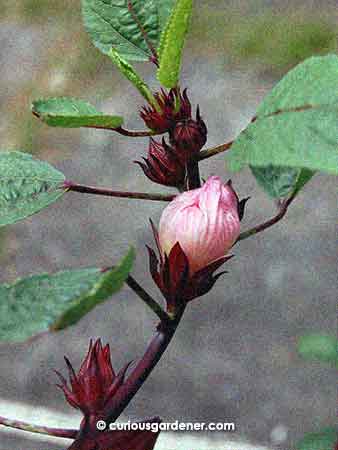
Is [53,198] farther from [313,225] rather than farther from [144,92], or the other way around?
[313,225]

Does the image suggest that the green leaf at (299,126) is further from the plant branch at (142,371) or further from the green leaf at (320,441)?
the green leaf at (320,441)

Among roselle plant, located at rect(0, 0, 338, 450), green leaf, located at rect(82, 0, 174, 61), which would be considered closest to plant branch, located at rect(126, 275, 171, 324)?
roselle plant, located at rect(0, 0, 338, 450)

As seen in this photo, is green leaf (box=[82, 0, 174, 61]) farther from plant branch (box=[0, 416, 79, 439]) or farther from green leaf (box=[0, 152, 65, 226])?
plant branch (box=[0, 416, 79, 439])

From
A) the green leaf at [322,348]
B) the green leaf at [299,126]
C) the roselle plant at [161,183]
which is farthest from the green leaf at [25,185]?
the green leaf at [322,348]

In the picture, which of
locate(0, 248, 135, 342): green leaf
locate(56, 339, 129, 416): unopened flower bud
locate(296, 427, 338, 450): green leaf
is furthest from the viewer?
locate(296, 427, 338, 450): green leaf

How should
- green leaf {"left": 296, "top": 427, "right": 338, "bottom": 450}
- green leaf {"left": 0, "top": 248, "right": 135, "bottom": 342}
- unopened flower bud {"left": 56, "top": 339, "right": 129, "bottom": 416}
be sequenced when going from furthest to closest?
green leaf {"left": 296, "top": 427, "right": 338, "bottom": 450} → unopened flower bud {"left": 56, "top": 339, "right": 129, "bottom": 416} → green leaf {"left": 0, "top": 248, "right": 135, "bottom": 342}

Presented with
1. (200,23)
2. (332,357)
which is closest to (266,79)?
(200,23)
